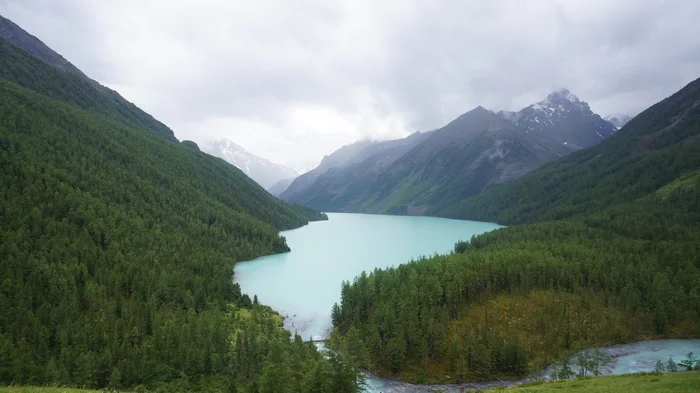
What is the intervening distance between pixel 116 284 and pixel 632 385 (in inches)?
3447

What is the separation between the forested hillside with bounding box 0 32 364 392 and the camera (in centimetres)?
5084

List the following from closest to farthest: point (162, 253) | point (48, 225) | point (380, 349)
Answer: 1. point (380, 349)
2. point (48, 225)
3. point (162, 253)

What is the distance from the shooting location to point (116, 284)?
81.7 m

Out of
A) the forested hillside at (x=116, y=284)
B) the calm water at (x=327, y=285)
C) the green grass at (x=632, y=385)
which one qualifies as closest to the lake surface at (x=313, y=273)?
the calm water at (x=327, y=285)

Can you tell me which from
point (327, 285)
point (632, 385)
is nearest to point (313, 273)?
point (327, 285)

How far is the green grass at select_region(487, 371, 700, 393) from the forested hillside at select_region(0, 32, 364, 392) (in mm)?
21975

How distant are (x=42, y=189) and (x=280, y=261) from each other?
78.3 m

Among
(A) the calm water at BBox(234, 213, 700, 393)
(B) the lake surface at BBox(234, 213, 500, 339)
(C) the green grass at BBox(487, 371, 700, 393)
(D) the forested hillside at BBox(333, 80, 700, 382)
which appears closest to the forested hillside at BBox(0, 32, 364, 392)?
(B) the lake surface at BBox(234, 213, 500, 339)

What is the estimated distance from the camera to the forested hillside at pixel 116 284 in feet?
167

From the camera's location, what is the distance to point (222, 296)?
89.5m

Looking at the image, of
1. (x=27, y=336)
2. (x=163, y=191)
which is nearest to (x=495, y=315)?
(x=27, y=336)

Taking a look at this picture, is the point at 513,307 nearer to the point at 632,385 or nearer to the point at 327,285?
the point at 632,385

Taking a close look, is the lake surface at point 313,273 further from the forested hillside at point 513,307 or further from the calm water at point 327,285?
the forested hillside at point 513,307

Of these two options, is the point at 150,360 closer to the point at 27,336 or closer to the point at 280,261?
the point at 27,336
